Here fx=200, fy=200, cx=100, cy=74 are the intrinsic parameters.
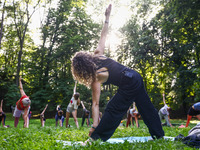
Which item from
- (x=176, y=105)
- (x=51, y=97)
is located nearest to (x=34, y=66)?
(x=51, y=97)

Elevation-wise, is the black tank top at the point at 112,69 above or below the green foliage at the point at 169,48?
below

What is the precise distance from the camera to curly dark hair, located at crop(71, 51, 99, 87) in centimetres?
356

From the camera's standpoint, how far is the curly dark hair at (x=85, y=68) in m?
3.56

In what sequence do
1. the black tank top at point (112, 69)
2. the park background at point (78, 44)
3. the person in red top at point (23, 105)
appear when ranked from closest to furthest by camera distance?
the black tank top at point (112, 69) → the person in red top at point (23, 105) → the park background at point (78, 44)

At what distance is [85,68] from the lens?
3.57 meters

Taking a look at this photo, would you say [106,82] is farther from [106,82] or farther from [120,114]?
[120,114]

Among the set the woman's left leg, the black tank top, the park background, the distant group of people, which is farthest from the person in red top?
the park background

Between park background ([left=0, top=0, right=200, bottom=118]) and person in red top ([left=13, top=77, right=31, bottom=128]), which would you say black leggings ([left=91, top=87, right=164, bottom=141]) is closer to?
person in red top ([left=13, top=77, right=31, bottom=128])

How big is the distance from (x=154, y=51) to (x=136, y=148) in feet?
71.2

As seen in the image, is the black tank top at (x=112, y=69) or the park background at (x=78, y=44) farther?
the park background at (x=78, y=44)

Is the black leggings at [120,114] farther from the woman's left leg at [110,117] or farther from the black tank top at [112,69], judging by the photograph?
the black tank top at [112,69]

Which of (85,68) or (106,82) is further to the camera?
(106,82)

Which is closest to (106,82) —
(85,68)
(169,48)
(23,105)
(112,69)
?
(112,69)

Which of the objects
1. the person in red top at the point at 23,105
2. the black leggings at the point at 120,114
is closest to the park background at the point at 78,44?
the person in red top at the point at 23,105
